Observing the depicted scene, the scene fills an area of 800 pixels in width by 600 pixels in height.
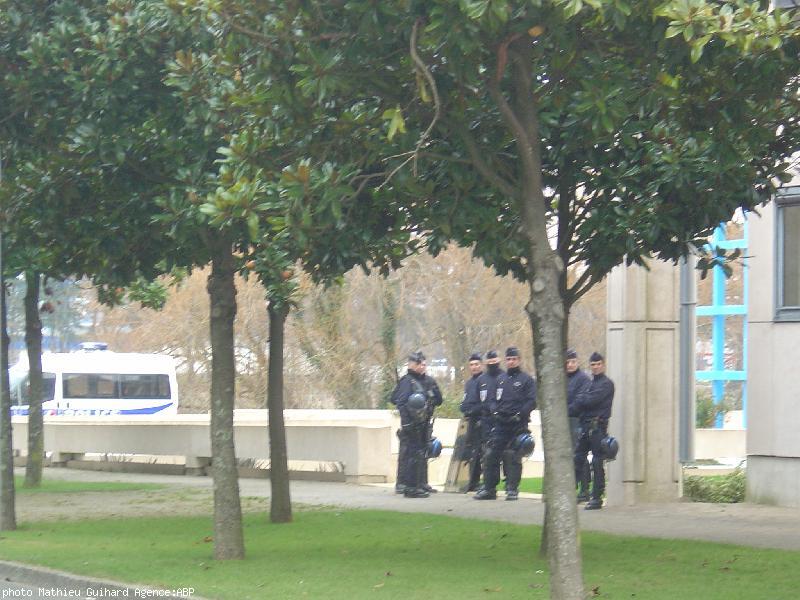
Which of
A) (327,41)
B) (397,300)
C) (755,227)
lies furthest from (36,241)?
(397,300)

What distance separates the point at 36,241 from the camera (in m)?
14.9

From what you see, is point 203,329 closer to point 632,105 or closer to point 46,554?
point 46,554

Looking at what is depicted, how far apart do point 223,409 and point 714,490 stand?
825cm

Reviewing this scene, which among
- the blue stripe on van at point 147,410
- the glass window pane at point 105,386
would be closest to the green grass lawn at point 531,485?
the blue stripe on van at point 147,410

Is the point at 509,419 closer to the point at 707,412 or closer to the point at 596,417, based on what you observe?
the point at 596,417

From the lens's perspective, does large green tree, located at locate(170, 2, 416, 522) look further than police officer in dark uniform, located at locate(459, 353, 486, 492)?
No

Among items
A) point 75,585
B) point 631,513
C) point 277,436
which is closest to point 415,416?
point 277,436

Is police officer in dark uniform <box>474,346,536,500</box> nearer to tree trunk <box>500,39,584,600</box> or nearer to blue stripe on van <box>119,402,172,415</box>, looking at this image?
tree trunk <box>500,39,584,600</box>

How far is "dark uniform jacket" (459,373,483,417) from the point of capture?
18438mm

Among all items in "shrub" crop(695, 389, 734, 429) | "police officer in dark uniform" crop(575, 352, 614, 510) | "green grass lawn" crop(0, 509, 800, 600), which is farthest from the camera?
"shrub" crop(695, 389, 734, 429)

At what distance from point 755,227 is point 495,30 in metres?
9.29

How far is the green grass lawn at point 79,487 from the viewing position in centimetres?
2150

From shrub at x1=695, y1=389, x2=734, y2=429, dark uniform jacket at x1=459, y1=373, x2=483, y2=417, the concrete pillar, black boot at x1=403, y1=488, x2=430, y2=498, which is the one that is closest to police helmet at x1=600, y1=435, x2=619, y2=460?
the concrete pillar

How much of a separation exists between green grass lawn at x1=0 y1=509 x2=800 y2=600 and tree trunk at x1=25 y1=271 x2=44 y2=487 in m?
5.52
